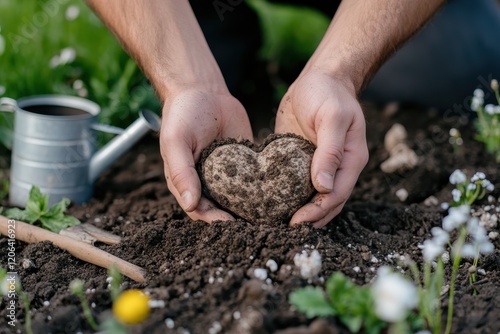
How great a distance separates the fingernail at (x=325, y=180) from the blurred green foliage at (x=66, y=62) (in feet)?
5.96

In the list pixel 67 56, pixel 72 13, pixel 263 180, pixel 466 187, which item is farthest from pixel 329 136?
pixel 72 13

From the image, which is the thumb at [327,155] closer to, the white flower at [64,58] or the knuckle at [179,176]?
the knuckle at [179,176]

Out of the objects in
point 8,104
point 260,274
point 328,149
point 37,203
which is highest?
point 328,149

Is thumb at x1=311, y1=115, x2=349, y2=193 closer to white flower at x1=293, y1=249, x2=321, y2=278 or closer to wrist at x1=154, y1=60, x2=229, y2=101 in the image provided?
white flower at x1=293, y1=249, x2=321, y2=278

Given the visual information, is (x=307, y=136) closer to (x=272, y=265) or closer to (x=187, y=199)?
(x=187, y=199)

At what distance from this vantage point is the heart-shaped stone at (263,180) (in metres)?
2.35

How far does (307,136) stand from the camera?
2.63 m

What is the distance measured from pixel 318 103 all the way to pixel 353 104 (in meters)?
0.13

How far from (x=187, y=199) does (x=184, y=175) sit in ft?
0.29

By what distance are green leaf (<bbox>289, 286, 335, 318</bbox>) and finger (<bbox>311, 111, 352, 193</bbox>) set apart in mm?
626

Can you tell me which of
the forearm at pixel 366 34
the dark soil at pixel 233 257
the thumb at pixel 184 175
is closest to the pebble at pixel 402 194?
the dark soil at pixel 233 257

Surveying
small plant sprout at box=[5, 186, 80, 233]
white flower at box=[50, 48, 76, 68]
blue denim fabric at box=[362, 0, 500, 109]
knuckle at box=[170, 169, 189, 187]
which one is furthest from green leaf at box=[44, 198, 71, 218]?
blue denim fabric at box=[362, 0, 500, 109]

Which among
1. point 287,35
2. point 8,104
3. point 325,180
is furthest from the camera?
point 287,35

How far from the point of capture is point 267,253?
6.92 ft
